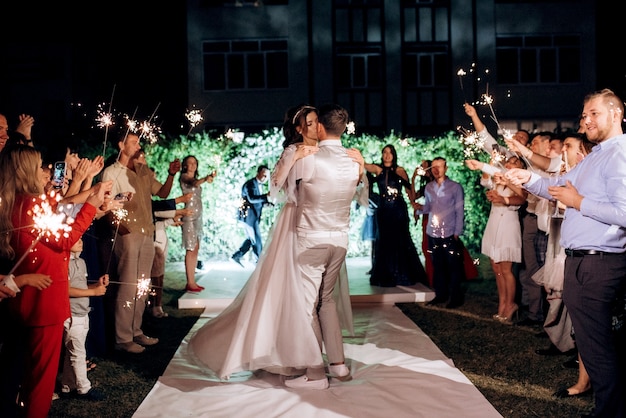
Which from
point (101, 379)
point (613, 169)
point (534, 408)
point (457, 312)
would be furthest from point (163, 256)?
Result: point (613, 169)

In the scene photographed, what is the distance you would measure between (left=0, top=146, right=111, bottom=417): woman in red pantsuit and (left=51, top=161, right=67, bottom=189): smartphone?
1325mm

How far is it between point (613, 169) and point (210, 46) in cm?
1848

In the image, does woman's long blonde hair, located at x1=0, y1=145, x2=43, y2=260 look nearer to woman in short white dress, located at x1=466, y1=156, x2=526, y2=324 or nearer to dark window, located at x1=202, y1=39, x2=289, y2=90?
woman in short white dress, located at x1=466, y1=156, x2=526, y2=324

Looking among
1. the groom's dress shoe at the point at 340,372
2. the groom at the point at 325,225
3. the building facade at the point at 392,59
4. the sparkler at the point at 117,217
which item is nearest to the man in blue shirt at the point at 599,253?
the groom at the point at 325,225

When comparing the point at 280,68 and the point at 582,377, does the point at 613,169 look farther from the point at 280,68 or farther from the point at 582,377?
the point at 280,68

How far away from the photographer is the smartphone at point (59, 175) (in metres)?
4.89

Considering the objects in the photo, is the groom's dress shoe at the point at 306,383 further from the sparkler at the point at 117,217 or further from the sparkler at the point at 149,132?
the sparkler at the point at 149,132

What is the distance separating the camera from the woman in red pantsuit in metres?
3.51

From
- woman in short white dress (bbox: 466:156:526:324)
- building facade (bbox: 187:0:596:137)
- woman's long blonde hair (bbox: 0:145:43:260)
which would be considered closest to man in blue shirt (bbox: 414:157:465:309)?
woman in short white dress (bbox: 466:156:526:324)

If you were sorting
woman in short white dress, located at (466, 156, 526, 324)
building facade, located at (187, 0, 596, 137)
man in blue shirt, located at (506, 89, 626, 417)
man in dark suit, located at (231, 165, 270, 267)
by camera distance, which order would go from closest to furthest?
1. man in blue shirt, located at (506, 89, 626, 417)
2. woman in short white dress, located at (466, 156, 526, 324)
3. man in dark suit, located at (231, 165, 270, 267)
4. building facade, located at (187, 0, 596, 137)

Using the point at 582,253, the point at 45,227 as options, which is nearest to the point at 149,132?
the point at 45,227

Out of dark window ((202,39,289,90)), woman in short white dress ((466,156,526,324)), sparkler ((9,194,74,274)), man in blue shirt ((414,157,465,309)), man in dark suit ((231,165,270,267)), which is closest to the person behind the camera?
sparkler ((9,194,74,274))

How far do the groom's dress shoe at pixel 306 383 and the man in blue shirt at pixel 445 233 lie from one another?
132 inches

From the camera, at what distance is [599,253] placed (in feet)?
11.9
